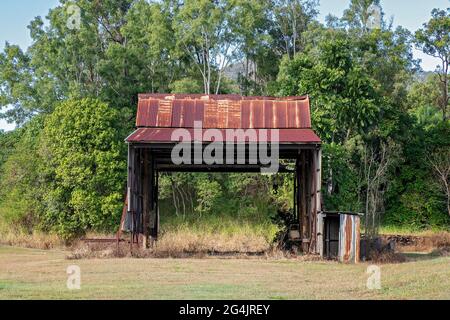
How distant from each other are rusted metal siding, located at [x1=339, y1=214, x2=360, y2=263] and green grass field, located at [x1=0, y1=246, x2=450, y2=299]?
0.65 m

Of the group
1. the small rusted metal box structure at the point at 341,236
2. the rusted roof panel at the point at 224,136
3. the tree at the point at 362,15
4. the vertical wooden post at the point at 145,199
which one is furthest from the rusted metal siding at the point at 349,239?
the tree at the point at 362,15

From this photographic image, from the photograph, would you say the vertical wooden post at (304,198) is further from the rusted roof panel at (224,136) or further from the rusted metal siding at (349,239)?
the rusted metal siding at (349,239)

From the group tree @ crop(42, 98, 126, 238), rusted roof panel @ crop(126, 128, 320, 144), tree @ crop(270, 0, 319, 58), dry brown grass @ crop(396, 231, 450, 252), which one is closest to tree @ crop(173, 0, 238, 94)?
tree @ crop(270, 0, 319, 58)

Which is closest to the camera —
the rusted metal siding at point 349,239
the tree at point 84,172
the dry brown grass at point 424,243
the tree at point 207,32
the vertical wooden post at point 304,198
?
the rusted metal siding at point 349,239

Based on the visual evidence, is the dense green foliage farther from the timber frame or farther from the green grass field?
the green grass field

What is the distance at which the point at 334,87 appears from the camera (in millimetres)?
37250

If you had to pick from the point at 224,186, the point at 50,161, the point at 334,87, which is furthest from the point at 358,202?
the point at 50,161

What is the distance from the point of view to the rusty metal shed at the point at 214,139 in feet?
71.8

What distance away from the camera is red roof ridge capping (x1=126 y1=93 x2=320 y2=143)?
23094mm

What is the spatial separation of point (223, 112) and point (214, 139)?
1.83m

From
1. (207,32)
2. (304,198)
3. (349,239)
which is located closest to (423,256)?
(304,198)

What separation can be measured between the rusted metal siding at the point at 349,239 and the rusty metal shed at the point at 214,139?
28.5 inches
